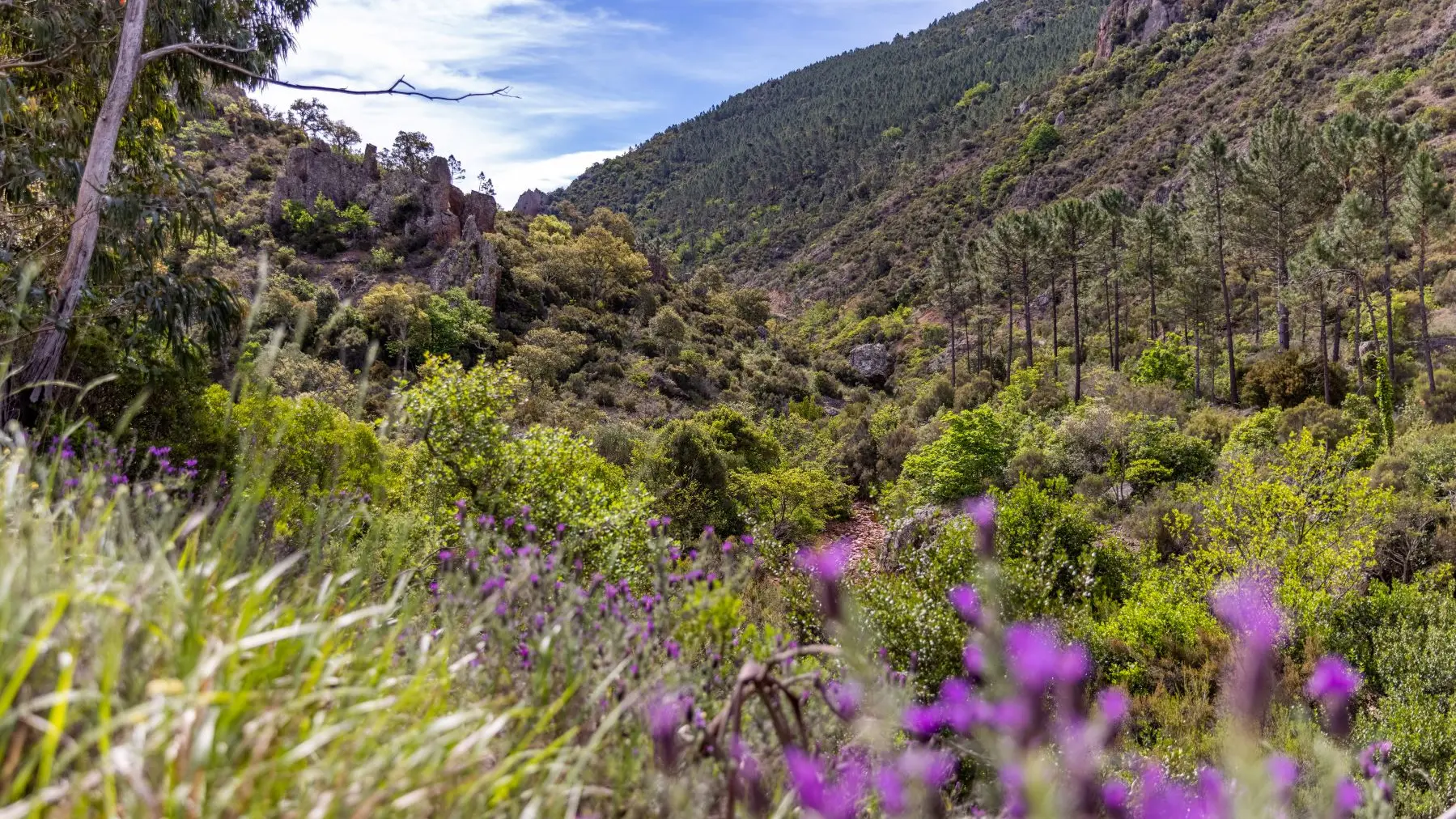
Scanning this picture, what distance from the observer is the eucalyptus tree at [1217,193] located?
81.4 ft

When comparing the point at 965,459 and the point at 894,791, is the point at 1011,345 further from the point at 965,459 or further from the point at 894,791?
the point at 894,791

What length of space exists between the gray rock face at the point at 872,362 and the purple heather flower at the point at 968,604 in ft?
Answer: 122

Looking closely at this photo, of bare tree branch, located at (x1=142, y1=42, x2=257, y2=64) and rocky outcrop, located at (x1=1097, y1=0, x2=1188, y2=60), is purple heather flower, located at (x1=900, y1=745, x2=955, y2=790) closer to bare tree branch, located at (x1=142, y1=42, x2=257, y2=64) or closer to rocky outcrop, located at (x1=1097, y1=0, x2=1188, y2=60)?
bare tree branch, located at (x1=142, y1=42, x2=257, y2=64)

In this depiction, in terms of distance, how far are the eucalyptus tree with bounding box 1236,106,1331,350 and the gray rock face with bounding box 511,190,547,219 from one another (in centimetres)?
4704

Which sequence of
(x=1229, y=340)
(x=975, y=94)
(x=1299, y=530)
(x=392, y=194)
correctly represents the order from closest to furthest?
1. (x=1299, y=530)
2. (x=1229, y=340)
3. (x=392, y=194)
4. (x=975, y=94)

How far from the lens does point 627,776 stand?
1578 mm

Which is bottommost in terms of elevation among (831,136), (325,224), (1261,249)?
(1261,249)

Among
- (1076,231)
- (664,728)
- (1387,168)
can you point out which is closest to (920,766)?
(664,728)

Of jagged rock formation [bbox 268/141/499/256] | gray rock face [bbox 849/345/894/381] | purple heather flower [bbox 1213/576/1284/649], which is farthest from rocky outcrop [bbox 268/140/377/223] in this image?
purple heather flower [bbox 1213/576/1284/649]

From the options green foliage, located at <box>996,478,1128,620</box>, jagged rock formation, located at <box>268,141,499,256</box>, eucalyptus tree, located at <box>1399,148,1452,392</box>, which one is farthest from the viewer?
jagged rock formation, located at <box>268,141,499,256</box>

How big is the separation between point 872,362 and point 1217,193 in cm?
2206

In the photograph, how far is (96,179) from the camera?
6.34 m

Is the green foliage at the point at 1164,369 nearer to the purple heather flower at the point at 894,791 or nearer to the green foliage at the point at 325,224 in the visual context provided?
the purple heather flower at the point at 894,791

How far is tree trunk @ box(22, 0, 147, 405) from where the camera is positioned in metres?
6.14
